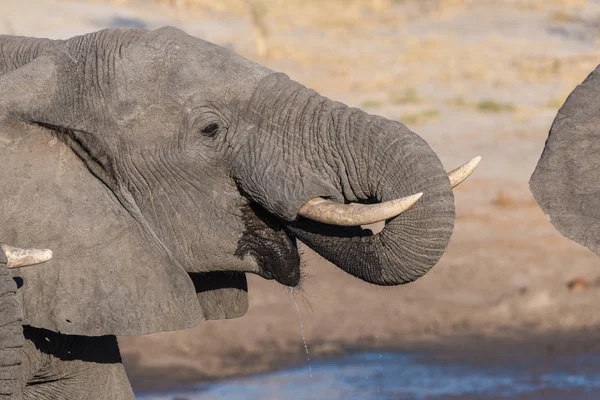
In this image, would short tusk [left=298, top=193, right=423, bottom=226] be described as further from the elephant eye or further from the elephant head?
the elephant eye

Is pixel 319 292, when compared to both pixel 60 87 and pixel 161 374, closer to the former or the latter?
pixel 161 374

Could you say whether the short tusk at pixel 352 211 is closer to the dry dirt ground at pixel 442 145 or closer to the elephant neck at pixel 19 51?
the dry dirt ground at pixel 442 145

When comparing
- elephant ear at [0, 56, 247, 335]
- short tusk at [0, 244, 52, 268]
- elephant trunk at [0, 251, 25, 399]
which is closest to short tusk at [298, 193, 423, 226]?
elephant ear at [0, 56, 247, 335]

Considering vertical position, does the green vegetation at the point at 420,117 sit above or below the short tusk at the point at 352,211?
above

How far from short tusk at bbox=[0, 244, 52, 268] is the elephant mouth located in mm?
742

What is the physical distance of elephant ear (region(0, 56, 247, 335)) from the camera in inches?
175

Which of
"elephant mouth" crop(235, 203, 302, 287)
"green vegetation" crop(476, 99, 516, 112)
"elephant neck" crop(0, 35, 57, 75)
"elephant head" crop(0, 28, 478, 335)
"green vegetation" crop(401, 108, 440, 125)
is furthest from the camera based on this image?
"green vegetation" crop(476, 99, 516, 112)

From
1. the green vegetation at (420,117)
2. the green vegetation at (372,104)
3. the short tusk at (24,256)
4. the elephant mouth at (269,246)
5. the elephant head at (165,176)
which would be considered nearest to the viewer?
the short tusk at (24,256)

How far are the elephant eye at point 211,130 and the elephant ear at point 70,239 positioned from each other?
40 cm

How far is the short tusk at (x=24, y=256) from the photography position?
4.04 meters

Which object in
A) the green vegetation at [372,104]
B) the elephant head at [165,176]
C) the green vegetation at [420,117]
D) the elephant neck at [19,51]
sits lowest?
the elephant head at [165,176]

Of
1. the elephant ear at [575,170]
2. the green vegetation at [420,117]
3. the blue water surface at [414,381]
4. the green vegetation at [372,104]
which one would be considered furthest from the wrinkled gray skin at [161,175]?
the green vegetation at [372,104]

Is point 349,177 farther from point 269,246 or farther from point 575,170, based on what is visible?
point 575,170

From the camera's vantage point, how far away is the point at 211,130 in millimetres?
4496
